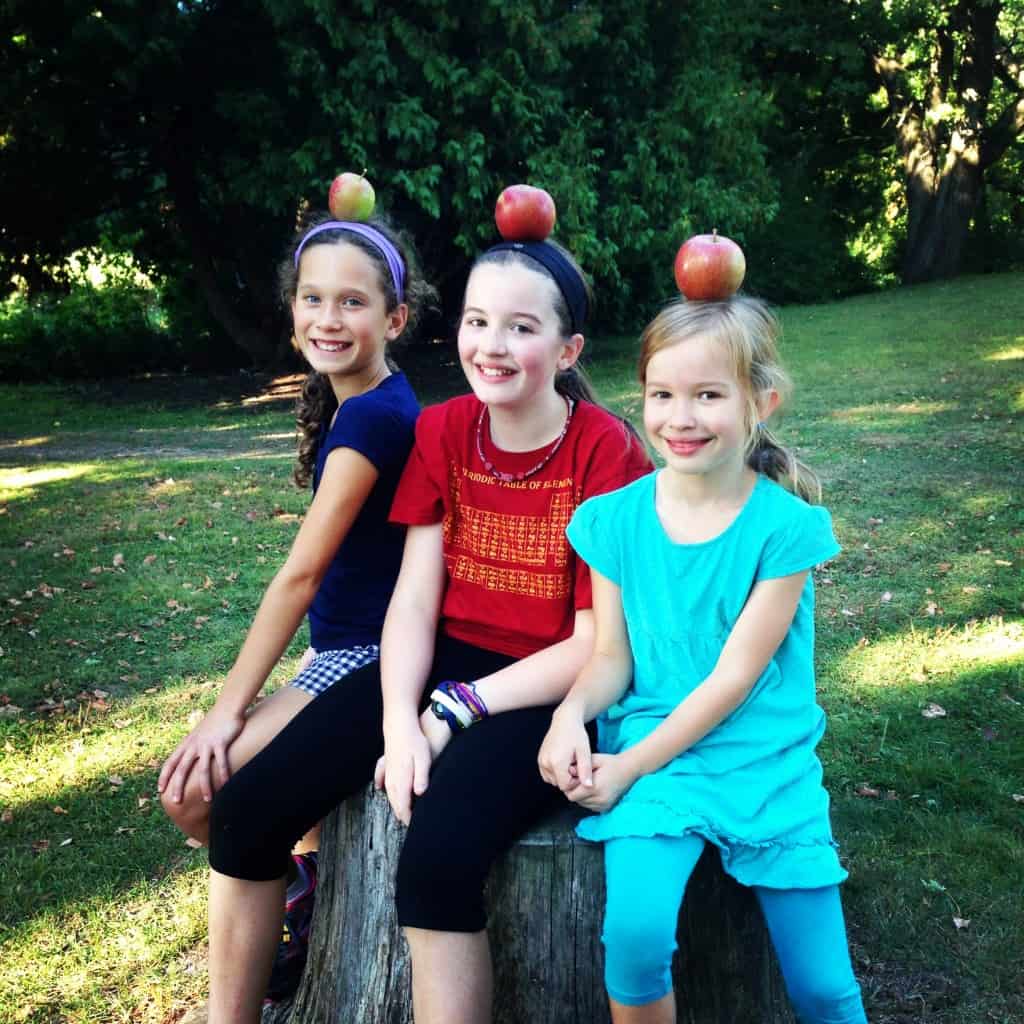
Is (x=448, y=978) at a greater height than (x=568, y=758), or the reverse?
(x=568, y=758)

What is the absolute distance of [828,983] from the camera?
6.81ft

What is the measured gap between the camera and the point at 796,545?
2137 mm

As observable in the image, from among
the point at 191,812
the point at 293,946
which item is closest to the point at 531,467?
the point at 191,812

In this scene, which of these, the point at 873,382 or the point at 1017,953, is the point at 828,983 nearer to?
the point at 1017,953

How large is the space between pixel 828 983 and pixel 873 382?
1061cm

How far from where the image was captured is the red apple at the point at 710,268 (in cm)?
218

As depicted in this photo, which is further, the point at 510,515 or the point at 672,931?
the point at 510,515

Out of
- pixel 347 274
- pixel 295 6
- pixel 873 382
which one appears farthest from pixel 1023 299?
pixel 347 274

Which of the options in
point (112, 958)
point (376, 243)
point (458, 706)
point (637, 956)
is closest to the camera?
point (637, 956)

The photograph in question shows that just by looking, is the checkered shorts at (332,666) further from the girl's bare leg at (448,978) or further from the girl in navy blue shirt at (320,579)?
the girl's bare leg at (448,978)

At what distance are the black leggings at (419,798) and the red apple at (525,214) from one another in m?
0.97

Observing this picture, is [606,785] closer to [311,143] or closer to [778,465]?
[778,465]

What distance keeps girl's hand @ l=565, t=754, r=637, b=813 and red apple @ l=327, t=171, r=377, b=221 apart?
165cm

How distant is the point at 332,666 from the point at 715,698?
1.02 m
